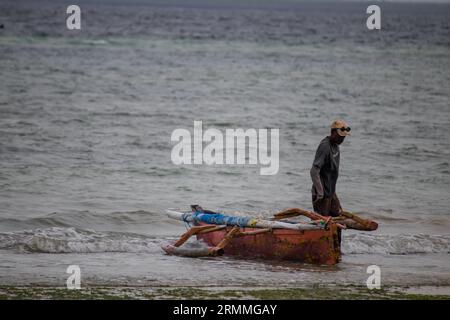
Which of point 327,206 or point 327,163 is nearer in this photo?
point 327,163

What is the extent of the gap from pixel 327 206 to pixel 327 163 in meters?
0.60

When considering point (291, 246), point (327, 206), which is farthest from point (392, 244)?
point (291, 246)

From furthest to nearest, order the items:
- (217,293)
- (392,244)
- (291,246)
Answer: (392,244), (291,246), (217,293)

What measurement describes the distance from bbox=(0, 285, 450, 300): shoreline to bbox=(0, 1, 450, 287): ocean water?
0.42m

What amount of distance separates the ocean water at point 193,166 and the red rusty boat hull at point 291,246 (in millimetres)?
200

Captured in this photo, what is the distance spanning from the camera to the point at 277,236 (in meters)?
13.1

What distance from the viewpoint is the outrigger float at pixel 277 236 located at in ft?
42.0

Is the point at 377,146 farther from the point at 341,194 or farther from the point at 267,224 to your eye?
the point at 267,224

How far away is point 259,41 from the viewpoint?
77.2 meters

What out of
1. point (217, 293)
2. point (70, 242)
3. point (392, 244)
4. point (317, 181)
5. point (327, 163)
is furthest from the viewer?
point (392, 244)

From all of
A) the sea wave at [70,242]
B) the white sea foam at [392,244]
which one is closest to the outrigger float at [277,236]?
the sea wave at [70,242]

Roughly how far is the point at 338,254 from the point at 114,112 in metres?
20.6

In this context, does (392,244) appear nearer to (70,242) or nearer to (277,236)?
(277,236)

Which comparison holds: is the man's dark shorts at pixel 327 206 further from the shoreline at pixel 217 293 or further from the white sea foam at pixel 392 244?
the shoreline at pixel 217 293
